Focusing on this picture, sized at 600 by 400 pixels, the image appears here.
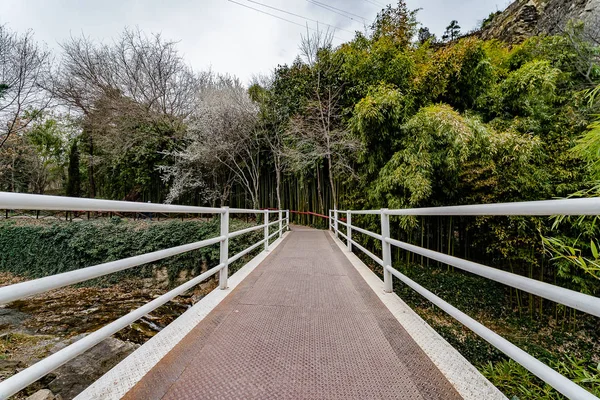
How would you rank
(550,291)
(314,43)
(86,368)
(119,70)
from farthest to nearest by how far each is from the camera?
(119,70) → (314,43) → (86,368) → (550,291)

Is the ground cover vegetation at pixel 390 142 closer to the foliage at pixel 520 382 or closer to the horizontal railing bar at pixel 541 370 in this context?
the foliage at pixel 520 382

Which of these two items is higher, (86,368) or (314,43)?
(314,43)

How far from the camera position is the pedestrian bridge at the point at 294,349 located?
0.69 meters

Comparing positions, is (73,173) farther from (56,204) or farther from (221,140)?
(56,204)

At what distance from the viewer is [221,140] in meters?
10.2

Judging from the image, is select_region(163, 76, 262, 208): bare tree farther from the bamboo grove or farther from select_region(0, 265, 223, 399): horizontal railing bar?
select_region(0, 265, 223, 399): horizontal railing bar

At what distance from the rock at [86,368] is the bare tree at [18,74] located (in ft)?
35.1

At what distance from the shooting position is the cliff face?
793 cm

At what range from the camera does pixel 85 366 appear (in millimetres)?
3076

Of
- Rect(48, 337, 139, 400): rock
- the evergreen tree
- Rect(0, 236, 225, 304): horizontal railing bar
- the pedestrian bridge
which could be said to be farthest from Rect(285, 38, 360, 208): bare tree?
the evergreen tree

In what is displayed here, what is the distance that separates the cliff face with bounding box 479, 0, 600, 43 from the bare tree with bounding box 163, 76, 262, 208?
423 inches

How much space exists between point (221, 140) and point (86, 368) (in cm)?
849

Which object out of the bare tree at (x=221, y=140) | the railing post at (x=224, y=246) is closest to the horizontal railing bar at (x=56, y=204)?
the railing post at (x=224, y=246)

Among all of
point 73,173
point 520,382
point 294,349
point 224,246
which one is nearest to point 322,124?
point 224,246
